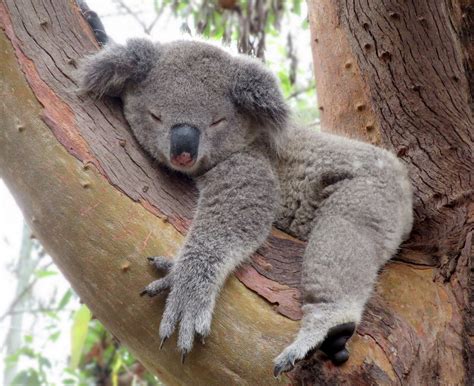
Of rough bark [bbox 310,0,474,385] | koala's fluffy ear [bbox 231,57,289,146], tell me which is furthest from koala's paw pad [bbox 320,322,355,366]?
koala's fluffy ear [bbox 231,57,289,146]

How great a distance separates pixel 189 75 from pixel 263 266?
3.12ft

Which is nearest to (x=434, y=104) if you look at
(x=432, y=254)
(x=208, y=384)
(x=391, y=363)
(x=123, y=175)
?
(x=432, y=254)

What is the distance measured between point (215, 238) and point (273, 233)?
281mm

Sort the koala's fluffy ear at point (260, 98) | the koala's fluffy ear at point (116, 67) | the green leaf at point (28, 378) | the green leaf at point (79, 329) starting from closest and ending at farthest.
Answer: the koala's fluffy ear at point (116, 67) < the koala's fluffy ear at point (260, 98) < the green leaf at point (79, 329) < the green leaf at point (28, 378)

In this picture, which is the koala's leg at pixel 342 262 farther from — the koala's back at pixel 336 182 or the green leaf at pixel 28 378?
the green leaf at pixel 28 378

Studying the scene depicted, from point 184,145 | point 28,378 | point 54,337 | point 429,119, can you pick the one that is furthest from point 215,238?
point 54,337

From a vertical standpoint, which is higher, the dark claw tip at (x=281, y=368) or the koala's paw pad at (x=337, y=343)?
the dark claw tip at (x=281, y=368)

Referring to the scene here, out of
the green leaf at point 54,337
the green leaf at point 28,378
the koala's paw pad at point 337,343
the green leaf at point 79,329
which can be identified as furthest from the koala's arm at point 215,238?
the green leaf at point 54,337

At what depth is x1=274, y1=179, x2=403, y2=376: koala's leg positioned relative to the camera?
184 centimetres

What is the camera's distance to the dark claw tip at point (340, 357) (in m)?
1.82

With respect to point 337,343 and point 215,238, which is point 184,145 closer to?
point 215,238

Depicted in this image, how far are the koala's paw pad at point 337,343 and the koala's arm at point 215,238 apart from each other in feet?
1.22

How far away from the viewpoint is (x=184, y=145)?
2.38 m

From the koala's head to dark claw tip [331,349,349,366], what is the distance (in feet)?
3.14
